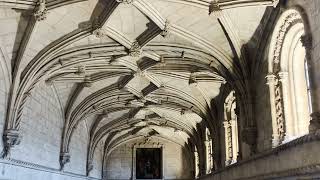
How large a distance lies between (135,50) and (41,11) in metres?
3.14

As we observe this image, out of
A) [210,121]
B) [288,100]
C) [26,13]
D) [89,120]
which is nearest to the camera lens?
[288,100]

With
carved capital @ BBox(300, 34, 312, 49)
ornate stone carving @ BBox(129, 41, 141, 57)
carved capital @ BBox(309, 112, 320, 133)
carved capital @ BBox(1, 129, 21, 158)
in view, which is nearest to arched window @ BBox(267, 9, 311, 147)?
carved capital @ BBox(300, 34, 312, 49)

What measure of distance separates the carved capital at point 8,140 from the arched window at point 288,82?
6.47 metres

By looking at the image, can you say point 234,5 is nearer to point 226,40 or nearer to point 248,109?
point 226,40

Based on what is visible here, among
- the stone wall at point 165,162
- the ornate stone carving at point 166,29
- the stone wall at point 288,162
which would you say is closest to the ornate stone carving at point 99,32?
the ornate stone carving at point 166,29

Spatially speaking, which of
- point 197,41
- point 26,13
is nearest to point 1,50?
point 26,13

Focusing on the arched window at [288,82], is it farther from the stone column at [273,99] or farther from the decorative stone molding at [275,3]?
the decorative stone molding at [275,3]

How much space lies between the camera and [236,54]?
1084cm

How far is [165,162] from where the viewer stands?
2728 centimetres

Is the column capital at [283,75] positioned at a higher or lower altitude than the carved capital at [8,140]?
higher

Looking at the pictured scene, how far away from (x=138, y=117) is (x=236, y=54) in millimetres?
11162

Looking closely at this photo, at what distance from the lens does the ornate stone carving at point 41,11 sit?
373 inches

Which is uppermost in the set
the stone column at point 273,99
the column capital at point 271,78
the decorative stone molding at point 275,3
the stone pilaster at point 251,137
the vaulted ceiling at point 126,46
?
the vaulted ceiling at point 126,46

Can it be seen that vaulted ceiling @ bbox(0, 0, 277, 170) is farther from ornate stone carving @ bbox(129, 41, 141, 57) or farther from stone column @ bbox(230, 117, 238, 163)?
stone column @ bbox(230, 117, 238, 163)
